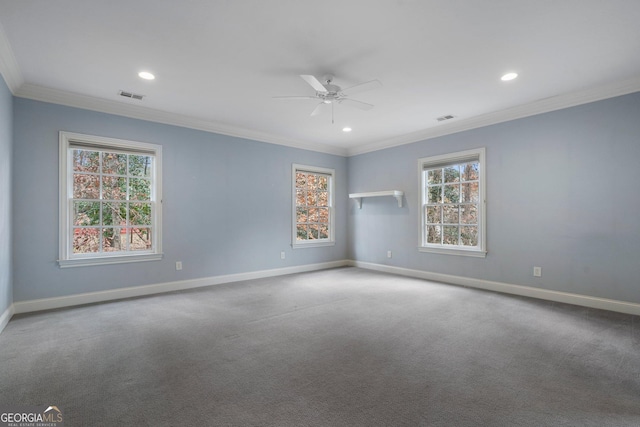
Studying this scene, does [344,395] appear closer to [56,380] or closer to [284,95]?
[56,380]

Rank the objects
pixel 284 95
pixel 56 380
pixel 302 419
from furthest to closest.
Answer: pixel 284 95, pixel 56 380, pixel 302 419

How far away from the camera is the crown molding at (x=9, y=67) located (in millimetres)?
2718

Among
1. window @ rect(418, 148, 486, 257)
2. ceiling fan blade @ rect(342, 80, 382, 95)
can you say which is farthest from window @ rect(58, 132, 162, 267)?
window @ rect(418, 148, 486, 257)

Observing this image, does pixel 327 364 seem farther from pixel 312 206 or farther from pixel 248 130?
pixel 312 206

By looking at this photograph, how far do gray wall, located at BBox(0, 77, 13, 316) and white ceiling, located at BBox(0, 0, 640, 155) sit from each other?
334 mm

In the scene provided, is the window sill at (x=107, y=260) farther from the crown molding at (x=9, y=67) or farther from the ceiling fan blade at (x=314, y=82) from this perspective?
the ceiling fan blade at (x=314, y=82)

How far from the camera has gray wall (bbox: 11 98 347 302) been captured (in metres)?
3.71

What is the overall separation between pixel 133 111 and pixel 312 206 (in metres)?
3.54

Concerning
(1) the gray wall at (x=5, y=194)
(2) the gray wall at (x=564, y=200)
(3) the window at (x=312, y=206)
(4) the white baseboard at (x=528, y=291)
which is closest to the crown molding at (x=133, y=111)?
(1) the gray wall at (x=5, y=194)

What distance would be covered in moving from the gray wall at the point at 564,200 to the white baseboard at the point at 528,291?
0.07 metres

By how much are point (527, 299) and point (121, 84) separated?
579cm

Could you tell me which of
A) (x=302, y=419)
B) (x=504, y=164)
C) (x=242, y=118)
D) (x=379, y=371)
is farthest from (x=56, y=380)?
(x=504, y=164)

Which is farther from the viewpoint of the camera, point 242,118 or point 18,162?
point 242,118

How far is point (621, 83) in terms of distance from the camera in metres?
3.54
